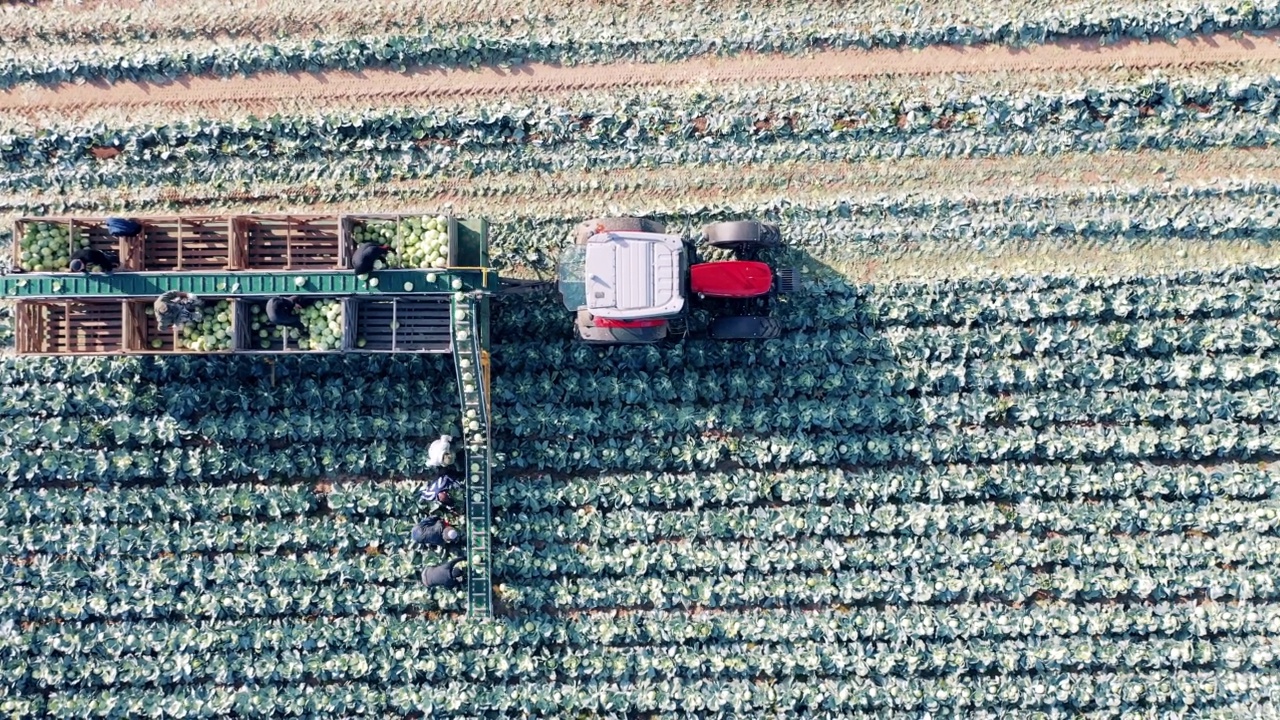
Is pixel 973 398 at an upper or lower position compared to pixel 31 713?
upper

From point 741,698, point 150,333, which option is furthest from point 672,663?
point 150,333

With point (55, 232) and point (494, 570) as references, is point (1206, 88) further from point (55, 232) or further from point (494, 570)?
point (55, 232)

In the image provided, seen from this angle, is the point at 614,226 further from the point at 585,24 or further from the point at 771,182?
the point at 585,24

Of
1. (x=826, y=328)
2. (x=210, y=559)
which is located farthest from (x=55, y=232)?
(x=826, y=328)

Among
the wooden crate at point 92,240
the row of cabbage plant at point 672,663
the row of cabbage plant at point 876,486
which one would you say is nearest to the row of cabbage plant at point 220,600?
the row of cabbage plant at point 672,663

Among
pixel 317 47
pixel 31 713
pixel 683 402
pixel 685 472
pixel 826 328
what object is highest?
pixel 317 47

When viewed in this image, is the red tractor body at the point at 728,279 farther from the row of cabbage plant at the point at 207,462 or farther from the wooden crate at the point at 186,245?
the wooden crate at the point at 186,245

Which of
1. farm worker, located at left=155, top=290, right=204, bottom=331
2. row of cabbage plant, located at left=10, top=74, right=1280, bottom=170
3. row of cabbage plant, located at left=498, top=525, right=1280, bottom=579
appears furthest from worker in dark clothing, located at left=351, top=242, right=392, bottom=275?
row of cabbage plant, located at left=498, top=525, right=1280, bottom=579
